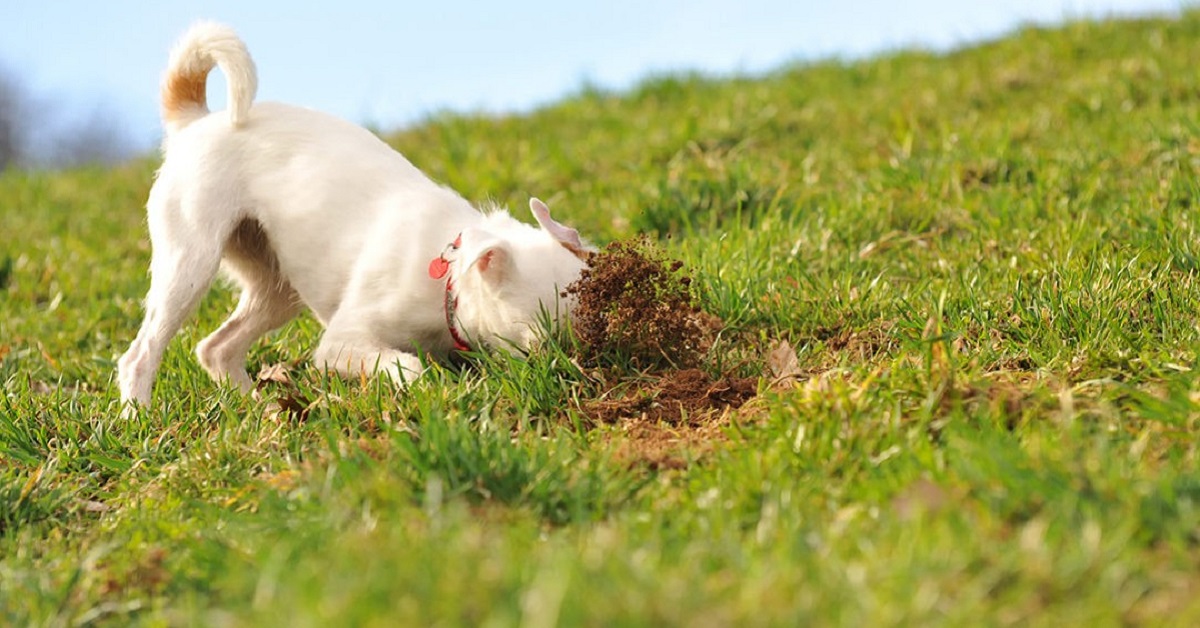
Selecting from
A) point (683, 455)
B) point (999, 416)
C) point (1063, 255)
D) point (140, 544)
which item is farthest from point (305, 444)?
point (1063, 255)

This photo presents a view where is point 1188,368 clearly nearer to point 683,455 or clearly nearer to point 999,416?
point 999,416

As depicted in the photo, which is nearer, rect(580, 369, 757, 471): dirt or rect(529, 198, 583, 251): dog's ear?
rect(580, 369, 757, 471): dirt

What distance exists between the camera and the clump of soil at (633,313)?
379 centimetres

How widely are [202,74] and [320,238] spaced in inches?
34.9

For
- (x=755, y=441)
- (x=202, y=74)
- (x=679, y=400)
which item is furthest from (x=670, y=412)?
(x=202, y=74)

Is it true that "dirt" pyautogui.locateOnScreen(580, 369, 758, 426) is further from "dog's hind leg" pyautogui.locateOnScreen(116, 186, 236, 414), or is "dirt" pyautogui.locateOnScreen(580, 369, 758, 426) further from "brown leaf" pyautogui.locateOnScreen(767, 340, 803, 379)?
"dog's hind leg" pyautogui.locateOnScreen(116, 186, 236, 414)

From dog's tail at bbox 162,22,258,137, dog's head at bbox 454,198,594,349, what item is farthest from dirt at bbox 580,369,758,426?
dog's tail at bbox 162,22,258,137

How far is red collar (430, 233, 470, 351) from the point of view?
410 centimetres

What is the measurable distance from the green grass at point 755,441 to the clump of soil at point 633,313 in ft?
0.41

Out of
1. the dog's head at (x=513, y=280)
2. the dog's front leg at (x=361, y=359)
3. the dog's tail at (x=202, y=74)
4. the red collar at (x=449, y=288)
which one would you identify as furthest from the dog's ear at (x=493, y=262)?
the dog's tail at (x=202, y=74)

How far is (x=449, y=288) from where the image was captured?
4109mm

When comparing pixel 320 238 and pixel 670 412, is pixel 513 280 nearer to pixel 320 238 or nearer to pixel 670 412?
pixel 670 412

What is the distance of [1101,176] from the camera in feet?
18.4

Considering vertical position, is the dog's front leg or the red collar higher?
the red collar
